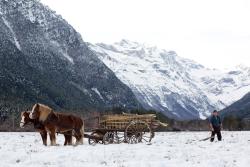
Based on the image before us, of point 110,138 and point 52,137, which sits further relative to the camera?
point 110,138

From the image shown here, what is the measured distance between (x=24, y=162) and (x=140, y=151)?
257 inches

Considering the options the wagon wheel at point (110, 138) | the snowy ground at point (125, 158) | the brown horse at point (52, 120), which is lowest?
the snowy ground at point (125, 158)

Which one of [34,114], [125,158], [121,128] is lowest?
[125,158]

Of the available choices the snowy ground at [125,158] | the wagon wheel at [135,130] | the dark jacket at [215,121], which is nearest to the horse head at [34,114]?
the snowy ground at [125,158]

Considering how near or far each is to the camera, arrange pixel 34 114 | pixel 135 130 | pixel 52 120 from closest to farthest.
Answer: pixel 34 114 → pixel 52 120 → pixel 135 130

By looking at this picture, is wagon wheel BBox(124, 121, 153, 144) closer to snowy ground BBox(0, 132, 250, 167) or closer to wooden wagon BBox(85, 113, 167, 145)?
wooden wagon BBox(85, 113, 167, 145)

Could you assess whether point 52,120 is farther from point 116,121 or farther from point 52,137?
point 116,121

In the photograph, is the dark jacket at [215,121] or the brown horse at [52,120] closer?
the brown horse at [52,120]

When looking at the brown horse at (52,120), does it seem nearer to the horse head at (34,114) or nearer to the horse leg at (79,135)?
the horse head at (34,114)

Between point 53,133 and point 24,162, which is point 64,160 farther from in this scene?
point 53,133

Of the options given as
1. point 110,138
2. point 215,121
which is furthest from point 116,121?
point 215,121

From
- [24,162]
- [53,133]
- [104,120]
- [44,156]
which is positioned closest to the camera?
[24,162]

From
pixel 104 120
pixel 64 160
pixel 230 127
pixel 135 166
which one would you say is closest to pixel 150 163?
pixel 135 166

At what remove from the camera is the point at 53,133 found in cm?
3244
